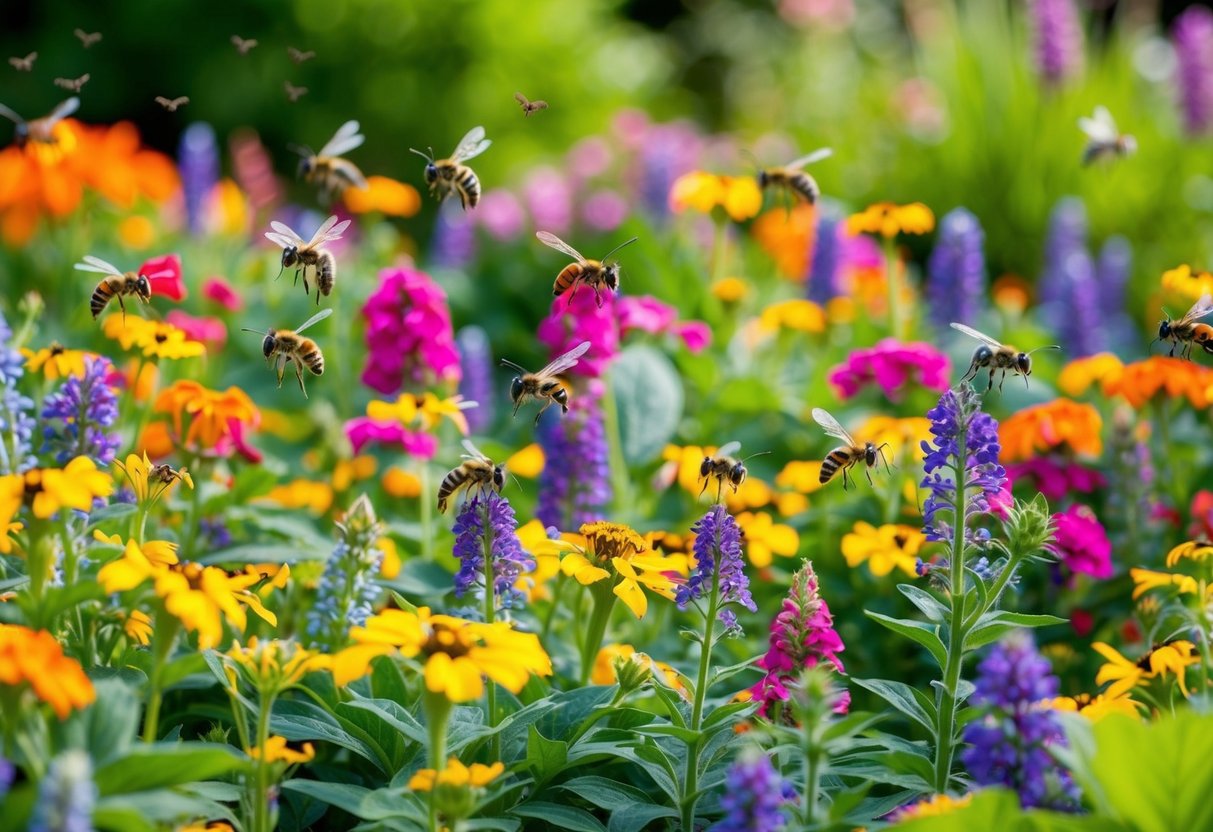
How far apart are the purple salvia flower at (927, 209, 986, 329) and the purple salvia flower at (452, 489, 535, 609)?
2.20 m

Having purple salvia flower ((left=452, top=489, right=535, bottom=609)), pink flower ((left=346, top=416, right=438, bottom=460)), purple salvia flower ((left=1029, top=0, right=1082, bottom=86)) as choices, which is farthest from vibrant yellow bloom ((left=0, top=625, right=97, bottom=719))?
purple salvia flower ((left=1029, top=0, right=1082, bottom=86))

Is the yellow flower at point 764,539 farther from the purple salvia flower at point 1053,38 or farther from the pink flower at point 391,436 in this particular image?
the purple salvia flower at point 1053,38

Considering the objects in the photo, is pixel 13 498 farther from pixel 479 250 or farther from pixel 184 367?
pixel 479 250

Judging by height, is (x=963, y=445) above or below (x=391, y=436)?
below

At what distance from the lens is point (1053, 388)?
3.93 metres

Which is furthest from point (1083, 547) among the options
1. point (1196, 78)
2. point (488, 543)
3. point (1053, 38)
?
point (1196, 78)

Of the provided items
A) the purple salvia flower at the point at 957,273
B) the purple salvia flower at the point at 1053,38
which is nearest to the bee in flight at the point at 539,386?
the purple salvia flower at the point at 957,273

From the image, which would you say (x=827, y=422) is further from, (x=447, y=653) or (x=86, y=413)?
(x=86, y=413)

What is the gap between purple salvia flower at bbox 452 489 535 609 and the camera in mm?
2113

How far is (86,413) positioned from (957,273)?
2.56m

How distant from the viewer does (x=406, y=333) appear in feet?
9.93

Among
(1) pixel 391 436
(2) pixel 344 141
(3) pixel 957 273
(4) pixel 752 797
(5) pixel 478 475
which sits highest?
(3) pixel 957 273

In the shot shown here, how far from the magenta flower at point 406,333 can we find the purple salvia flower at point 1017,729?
5.40 ft

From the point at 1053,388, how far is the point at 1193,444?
429 millimetres
